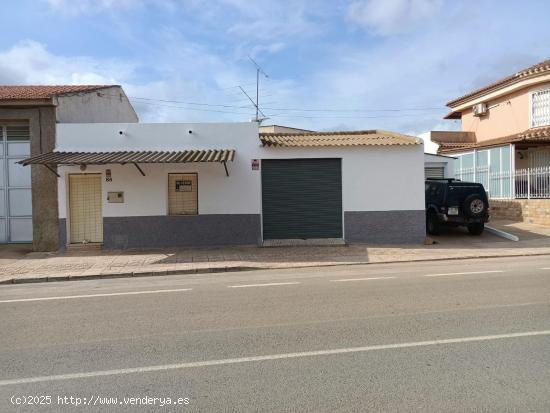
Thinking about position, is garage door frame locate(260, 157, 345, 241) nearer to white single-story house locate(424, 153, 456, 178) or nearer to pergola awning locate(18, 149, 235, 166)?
pergola awning locate(18, 149, 235, 166)

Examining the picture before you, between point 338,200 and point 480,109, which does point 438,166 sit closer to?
point 480,109

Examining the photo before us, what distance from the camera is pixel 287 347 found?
5062 millimetres

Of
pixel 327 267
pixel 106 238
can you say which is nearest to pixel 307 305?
pixel 327 267

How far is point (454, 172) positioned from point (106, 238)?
56.1 ft

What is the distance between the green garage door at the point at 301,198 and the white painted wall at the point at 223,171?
0.24 meters

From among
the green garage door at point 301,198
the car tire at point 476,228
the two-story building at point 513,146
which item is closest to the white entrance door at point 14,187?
the green garage door at point 301,198

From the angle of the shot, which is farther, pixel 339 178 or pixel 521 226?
pixel 521 226

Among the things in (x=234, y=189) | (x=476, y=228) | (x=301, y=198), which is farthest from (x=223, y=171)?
(x=476, y=228)

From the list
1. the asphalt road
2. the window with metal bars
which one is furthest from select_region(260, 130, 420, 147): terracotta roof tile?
the window with metal bars

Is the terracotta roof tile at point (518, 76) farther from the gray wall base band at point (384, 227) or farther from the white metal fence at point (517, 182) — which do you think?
the gray wall base band at point (384, 227)

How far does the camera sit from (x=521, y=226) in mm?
17891

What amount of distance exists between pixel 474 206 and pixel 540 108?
10.0m

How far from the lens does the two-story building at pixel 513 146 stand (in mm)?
18750

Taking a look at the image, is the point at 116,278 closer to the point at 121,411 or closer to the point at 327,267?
the point at 327,267
